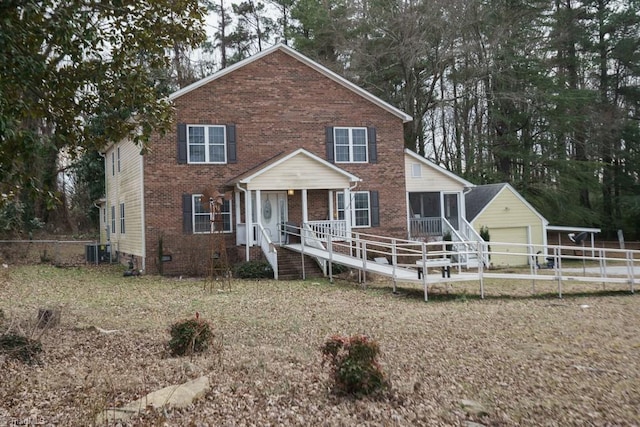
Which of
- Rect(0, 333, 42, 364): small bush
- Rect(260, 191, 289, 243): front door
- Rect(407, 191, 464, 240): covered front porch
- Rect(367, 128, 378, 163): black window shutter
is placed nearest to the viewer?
Rect(0, 333, 42, 364): small bush

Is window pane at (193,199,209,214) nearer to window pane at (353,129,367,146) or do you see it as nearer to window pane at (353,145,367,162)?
window pane at (353,145,367,162)

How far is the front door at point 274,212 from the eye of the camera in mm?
20797

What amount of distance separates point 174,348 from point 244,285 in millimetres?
8899

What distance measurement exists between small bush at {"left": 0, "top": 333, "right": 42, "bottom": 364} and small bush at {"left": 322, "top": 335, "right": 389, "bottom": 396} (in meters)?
3.84

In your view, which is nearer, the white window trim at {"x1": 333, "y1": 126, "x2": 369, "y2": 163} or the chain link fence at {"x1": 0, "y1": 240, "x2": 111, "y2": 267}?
the white window trim at {"x1": 333, "y1": 126, "x2": 369, "y2": 163}

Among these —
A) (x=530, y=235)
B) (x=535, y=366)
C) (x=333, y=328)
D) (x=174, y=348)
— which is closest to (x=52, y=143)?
(x=174, y=348)

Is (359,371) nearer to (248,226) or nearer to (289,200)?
(248,226)

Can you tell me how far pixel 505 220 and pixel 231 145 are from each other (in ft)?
46.3

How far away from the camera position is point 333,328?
9.16 meters

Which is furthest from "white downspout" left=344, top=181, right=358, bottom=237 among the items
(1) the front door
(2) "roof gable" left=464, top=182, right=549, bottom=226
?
(2) "roof gable" left=464, top=182, right=549, bottom=226

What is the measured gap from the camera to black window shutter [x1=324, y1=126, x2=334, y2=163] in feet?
71.2

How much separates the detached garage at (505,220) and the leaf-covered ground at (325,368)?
43.7 ft

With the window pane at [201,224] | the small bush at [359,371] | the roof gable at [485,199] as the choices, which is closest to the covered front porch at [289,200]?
the window pane at [201,224]

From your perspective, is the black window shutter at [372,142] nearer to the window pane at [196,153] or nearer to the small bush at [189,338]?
the window pane at [196,153]
